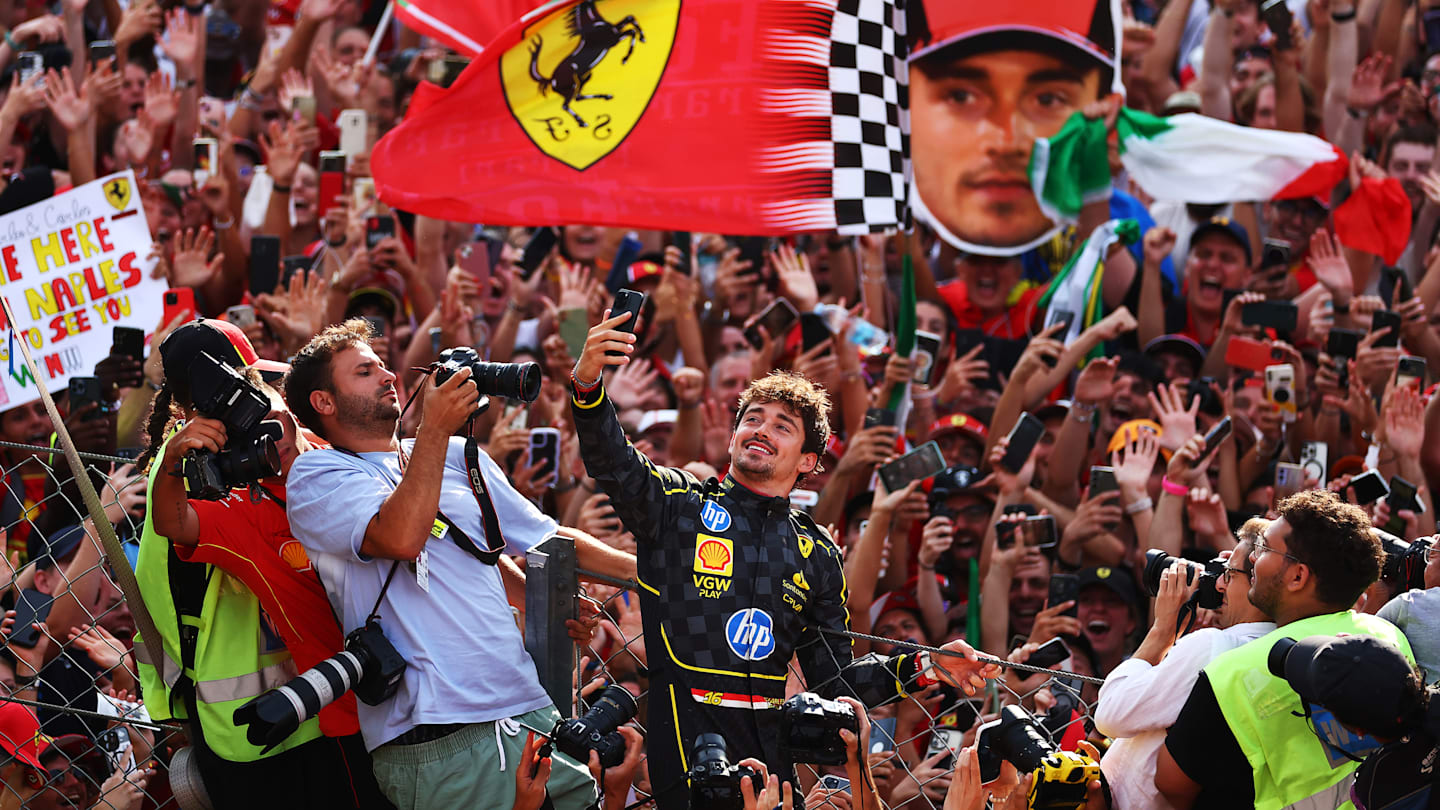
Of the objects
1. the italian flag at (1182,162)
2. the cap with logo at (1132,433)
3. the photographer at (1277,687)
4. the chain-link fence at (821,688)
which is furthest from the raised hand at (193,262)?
the photographer at (1277,687)

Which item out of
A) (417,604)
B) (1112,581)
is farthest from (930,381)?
Result: (417,604)

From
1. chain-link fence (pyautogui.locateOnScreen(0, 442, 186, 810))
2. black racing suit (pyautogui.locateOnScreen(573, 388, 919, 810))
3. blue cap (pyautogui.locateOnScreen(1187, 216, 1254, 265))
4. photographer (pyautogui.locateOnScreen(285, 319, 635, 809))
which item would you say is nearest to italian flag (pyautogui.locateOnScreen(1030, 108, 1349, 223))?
blue cap (pyautogui.locateOnScreen(1187, 216, 1254, 265))

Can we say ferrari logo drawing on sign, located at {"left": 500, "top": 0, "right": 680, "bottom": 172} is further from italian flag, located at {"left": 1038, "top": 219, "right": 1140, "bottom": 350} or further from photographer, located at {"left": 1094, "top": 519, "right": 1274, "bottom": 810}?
photographer, located at {"left": 1094, "top": 519, "right": 1274, "bottom": 810}

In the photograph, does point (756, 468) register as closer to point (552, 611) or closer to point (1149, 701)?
point (552, 611)

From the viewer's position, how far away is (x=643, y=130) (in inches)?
257

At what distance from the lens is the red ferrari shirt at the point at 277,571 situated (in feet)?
12.9

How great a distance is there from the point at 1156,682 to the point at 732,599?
111 centimetres

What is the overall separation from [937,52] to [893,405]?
2.33 meters

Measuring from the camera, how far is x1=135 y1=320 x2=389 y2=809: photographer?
3951 millimetres

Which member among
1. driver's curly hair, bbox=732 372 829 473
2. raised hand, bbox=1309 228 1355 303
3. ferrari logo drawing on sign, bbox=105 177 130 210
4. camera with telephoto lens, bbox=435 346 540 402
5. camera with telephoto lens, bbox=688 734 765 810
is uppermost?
ferrari logo drawing on sign, bbox=105 177 130 210

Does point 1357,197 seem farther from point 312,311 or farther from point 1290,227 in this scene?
point 312,311

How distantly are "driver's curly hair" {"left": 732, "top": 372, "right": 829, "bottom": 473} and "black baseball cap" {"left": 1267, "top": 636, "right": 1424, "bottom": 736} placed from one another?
5.47 ft

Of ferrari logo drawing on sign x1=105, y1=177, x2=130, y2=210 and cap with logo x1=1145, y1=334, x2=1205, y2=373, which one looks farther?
cap with logo x1=1145, y1=334, x2=1205, y2=373

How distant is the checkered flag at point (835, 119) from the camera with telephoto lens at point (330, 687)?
10.5 ft
